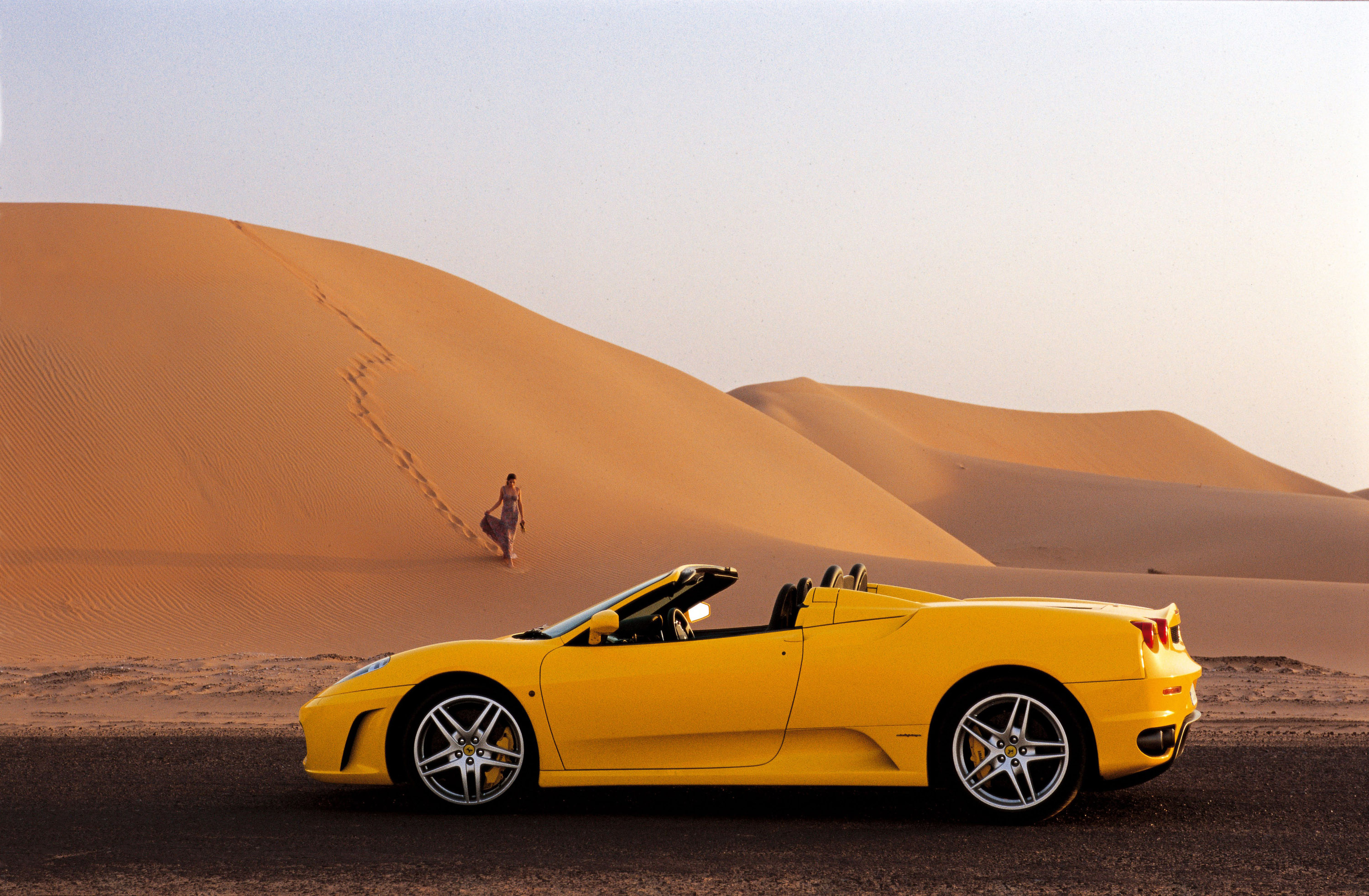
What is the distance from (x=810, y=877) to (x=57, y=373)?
25.7 meters

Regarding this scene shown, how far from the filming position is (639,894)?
4871 mm

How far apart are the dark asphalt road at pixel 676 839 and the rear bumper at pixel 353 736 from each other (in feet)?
0.72

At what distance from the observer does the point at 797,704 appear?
623 centimetres

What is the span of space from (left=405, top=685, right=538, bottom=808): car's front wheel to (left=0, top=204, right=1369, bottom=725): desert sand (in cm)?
506

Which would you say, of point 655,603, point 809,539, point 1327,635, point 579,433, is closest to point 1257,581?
point 1327,635

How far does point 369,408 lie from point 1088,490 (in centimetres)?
5030

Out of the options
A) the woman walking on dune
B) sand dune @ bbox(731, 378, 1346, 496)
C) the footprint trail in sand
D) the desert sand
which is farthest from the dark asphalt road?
sand dune @ bbox(731, 378, 1346, 496)

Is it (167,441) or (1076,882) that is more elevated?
(167,441)

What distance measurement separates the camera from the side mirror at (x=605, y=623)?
6.45 m

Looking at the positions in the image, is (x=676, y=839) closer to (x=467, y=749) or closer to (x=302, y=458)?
(x=467, y=749)

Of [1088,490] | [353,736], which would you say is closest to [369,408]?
[353,736]

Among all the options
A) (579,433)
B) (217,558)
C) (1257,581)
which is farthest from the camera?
(579,433)

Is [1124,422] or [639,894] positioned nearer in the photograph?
[639,894]

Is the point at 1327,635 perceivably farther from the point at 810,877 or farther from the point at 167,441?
the point at 167,441
